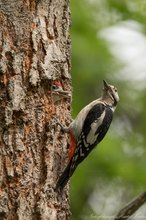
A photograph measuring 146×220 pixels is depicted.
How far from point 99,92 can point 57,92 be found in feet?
18.5

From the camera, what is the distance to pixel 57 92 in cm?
565

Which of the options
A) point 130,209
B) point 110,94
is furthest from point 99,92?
point 130,209

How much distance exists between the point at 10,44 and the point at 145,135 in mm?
5856

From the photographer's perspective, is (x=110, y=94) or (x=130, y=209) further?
(x=110, y=94)

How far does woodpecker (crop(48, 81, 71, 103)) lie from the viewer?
5.65 m

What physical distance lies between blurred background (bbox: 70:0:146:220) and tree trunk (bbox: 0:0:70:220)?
10.7 ft

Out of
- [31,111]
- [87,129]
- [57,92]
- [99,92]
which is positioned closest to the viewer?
[31,111]

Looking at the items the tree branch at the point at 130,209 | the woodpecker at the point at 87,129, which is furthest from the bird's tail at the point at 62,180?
the tree branch at the point at 130,209

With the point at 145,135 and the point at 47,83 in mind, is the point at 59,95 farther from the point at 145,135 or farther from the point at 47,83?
the point at 145,135

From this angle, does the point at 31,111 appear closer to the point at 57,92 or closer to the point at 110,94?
the point at 57,92

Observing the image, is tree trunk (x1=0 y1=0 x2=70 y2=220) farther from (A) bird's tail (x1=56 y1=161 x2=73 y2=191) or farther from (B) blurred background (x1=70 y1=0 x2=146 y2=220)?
(B) blurred background (x1=70 y1=0 x2=146 y2=220)

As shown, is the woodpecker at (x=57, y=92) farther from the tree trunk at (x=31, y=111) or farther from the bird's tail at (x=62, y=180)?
the bird's tail at (x=62, y=180)

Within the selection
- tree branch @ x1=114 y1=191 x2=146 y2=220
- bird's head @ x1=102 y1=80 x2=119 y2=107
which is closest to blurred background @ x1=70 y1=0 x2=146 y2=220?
bird's head @ x1=102 y1=80 x2=119 y2=107

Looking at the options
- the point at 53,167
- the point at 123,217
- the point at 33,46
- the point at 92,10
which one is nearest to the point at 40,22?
the point at 33,46
